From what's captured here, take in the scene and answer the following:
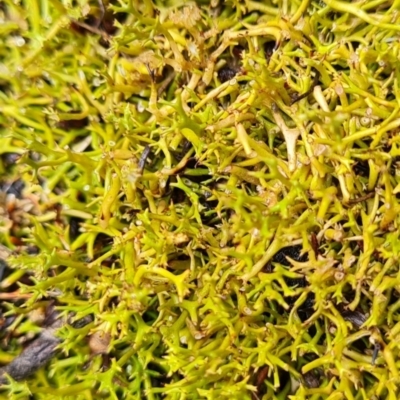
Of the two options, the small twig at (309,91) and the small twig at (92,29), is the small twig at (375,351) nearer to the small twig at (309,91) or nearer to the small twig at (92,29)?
the small twig at (309,91)

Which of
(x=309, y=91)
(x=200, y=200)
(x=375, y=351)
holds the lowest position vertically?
(x=375, y=351)

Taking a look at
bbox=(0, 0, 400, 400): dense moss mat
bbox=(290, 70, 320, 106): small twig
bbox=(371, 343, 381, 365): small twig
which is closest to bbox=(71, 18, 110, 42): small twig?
bbox=(0, 0, 400, 400): dense moss mat

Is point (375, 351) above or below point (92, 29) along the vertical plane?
below

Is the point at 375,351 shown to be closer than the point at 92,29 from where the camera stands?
Yes

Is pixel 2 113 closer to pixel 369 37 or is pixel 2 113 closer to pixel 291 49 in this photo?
pixel 291 49

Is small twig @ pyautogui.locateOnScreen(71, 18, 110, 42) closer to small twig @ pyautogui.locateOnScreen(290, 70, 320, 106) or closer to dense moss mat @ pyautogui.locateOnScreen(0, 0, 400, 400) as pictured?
dense moss mat @ pyautogui.locateOnScreen(0, 0, 400, 400)

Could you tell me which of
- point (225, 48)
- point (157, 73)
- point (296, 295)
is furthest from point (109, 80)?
point (296, 295)

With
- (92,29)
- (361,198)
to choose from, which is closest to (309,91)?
(361,198)

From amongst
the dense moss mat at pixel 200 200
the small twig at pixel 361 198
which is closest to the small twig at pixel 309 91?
the dense moss mat at pixel 200 200

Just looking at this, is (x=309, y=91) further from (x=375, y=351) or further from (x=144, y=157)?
(x=375, y=351)
